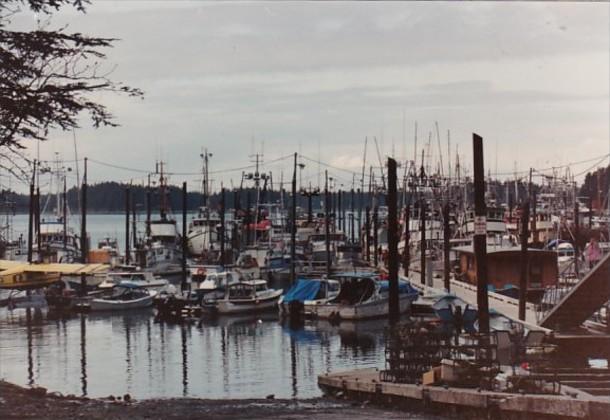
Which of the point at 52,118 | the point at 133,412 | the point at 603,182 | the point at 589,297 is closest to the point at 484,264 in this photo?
the point at 589,297

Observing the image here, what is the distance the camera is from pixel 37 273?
253 ft

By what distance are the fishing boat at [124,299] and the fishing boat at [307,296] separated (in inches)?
404

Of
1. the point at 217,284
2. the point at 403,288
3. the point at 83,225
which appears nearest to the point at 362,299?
the point at 403,288

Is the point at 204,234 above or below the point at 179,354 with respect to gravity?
above

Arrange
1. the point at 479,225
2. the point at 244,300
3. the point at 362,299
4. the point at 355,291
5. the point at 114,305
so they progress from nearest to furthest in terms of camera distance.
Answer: the point at 479,225 < the point at 362,299 < the point at 355,291 < the point at 244,300 < the point at 114,305

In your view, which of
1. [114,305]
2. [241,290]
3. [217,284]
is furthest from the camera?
[217,284]

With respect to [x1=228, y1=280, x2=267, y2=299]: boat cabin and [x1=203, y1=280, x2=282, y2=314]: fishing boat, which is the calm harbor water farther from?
[x1=228, y1=280, x2=267, y2=299]: boat cabin

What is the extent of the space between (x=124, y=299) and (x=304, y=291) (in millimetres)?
13202

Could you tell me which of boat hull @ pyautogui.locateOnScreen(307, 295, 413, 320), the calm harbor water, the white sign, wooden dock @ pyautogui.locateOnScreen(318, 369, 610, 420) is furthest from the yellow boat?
the white sign

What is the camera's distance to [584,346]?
109 feet

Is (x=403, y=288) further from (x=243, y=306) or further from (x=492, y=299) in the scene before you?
(x=492, y=299)

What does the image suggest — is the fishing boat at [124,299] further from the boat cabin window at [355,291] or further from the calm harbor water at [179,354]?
the boat cabin window at [355,291]

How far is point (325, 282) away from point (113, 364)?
2401cm

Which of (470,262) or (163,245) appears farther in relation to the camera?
(163,245)
